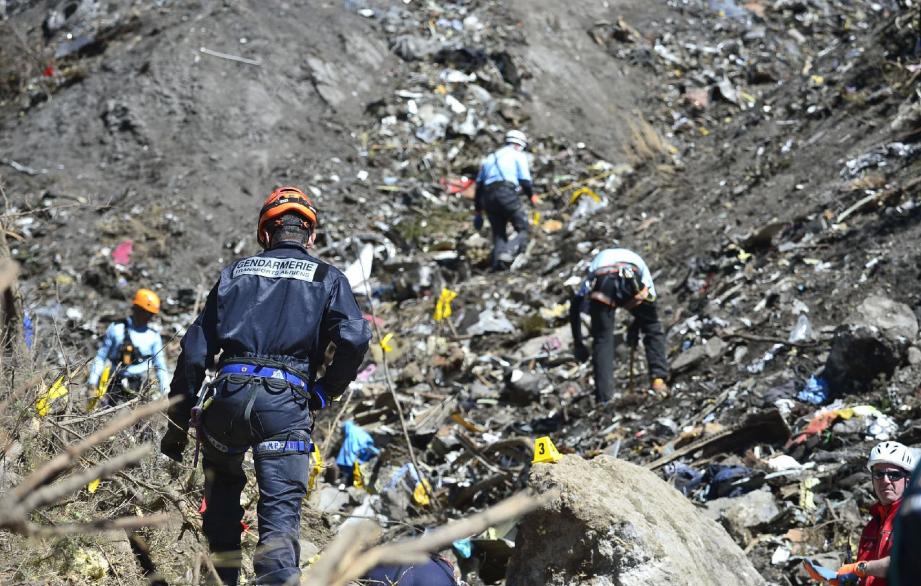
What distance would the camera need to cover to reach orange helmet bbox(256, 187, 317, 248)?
12.4 ft

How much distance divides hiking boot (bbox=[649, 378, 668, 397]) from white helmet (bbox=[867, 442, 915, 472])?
128 inches

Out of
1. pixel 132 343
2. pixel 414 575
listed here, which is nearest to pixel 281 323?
pixel 414 575

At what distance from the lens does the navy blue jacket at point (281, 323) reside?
11.5ft

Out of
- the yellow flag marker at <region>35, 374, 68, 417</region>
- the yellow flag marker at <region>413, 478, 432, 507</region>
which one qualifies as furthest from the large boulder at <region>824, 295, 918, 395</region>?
the yellow flag marker at <region>35, 374, 68, 417</region>

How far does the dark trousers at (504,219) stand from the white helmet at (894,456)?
6.65 meters

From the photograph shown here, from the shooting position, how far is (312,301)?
11.7 ft

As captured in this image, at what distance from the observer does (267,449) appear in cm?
339

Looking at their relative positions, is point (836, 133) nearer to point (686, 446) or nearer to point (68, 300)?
point (686, 446)

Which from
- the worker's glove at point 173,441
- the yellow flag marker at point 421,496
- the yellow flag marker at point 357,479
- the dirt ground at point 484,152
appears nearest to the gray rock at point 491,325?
the dirt ground at point 484,152

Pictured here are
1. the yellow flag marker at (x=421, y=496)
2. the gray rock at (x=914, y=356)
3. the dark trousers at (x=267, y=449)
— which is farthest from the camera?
the gray rock at (x=914, y=356)

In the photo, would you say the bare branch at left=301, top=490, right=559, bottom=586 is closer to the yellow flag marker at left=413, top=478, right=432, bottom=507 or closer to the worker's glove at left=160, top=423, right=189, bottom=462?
the worker's glove at left=160, top=423, right=189, bottom=462

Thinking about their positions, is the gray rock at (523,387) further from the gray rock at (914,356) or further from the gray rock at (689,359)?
the gray rock at (914,356)

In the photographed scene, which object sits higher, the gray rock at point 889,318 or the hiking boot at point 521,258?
the gray rock at point 889,318

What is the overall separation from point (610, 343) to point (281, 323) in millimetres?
3799
